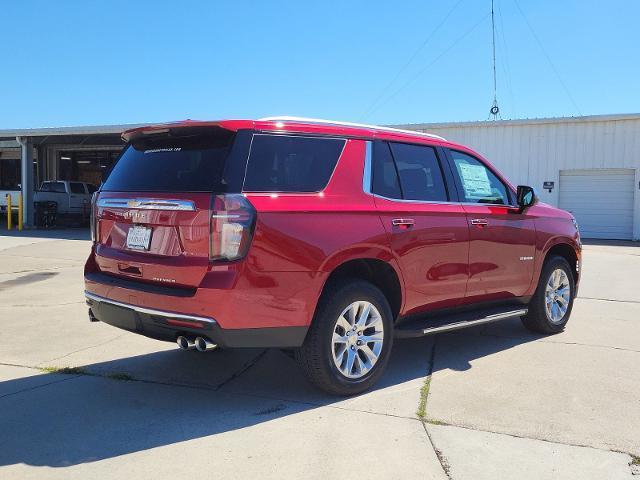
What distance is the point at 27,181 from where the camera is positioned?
72.0ft

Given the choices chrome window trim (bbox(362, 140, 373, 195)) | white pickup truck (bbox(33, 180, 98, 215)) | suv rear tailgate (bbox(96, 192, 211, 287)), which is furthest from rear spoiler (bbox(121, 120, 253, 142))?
white pickup truck (bbox(33, 180, 98, 215))

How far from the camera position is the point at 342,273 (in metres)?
4.20

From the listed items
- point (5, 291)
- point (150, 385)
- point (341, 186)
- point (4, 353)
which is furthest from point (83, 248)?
point (341, 186)

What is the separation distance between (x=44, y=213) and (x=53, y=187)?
1445 mm

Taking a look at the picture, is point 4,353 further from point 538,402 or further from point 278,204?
point 538,402

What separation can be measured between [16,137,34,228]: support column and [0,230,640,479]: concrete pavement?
17.8m

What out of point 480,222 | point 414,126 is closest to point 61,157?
point 414,126

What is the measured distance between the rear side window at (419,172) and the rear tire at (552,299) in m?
1.84

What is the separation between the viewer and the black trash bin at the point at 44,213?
22.5 meters

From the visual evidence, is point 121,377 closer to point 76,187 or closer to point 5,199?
point 76,187

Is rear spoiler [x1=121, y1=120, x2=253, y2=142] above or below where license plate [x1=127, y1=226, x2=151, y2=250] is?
above

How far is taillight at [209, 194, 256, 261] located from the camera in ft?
11.6

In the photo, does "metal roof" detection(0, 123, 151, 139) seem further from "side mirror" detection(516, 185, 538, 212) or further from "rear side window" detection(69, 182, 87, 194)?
"side mirror" detection(516, 185, 538, 212)

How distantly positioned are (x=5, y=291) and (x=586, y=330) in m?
7.87
